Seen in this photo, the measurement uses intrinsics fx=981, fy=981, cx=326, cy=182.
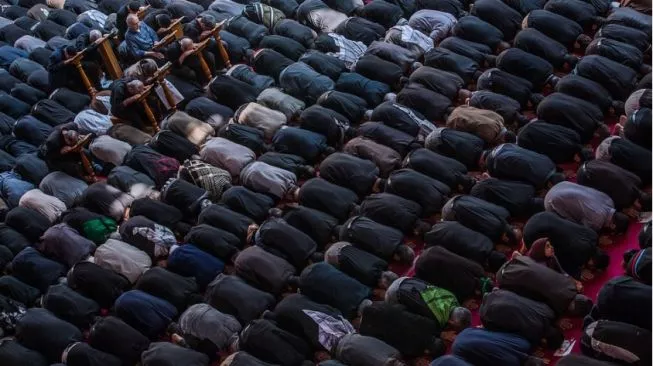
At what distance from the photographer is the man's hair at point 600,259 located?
866 centimetres

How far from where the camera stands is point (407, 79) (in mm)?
11047

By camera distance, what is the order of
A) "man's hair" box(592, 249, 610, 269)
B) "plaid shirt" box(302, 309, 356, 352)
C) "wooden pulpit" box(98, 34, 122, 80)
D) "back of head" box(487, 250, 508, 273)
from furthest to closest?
"wooden pulpit" box(98, 34, 122, 80) < "back of head" box(487, 250, 508, 273) < "man's hair" box(592, 249, 610, 269) < "plaid shirt" box(302, 309, 356, 352)

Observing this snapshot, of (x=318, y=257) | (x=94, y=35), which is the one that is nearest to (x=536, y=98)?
(x=318, y=257)

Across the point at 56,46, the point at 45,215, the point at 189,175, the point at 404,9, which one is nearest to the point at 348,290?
the point at 189,175

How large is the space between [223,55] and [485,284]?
16.6ft

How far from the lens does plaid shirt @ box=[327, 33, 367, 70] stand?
11625 mm

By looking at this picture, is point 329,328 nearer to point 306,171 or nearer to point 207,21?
point 306,171

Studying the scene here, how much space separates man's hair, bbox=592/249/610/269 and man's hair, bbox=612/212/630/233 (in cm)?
32

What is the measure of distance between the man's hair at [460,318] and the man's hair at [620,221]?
1601mm

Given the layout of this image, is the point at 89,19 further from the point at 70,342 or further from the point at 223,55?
the point at 70,342

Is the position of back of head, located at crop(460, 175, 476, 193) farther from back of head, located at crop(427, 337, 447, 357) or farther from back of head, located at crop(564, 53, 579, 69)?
back of head, located at crop(564, 53, 579, 69)

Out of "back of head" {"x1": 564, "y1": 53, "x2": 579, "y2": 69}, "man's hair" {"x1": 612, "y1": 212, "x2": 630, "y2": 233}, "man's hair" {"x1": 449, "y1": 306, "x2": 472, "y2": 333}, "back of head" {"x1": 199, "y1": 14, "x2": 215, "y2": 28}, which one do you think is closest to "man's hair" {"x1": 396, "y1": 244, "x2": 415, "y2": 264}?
"man's hair" {"x1": 449, "y1": 306, "x2": 472, "y2": 333}

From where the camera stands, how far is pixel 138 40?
12.4 meters

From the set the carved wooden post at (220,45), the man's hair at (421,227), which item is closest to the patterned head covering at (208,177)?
the carved wooden post at (220,45)
